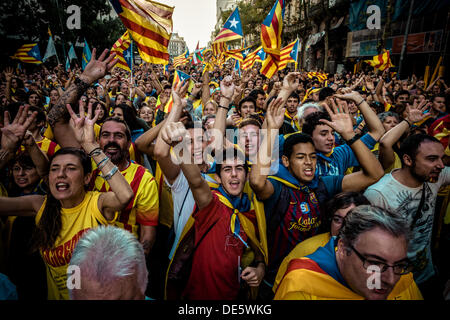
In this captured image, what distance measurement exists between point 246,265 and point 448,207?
272cm

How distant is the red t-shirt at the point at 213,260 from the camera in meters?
1.79

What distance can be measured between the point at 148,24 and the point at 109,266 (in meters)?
4.18

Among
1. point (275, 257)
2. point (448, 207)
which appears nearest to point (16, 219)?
point (275, 257)

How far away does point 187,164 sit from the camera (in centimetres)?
169

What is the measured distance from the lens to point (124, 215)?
2217mm

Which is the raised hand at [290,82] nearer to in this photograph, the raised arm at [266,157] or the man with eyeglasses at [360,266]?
the raised arm at [266,157]

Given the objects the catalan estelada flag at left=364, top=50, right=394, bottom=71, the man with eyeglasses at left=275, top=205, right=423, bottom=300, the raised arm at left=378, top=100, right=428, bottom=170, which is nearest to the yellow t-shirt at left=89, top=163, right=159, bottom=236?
the man with eyeglasses at left=275, top=205, right=423, bottom=300

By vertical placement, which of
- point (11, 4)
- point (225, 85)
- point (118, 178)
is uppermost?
point (11, 4)

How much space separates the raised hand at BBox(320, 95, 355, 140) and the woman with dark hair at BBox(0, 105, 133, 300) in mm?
1821

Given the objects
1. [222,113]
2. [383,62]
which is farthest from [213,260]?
[383,62]

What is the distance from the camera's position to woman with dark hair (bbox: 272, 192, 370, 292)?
5.94 feet

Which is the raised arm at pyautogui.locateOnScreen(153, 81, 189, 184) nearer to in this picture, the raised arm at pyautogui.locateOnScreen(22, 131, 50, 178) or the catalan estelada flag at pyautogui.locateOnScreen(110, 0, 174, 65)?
the raised arm at pyautogui.locateOnScreen(22, 131, 50, 178)

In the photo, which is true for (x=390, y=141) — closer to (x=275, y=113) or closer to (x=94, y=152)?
(x=275, y=113)
